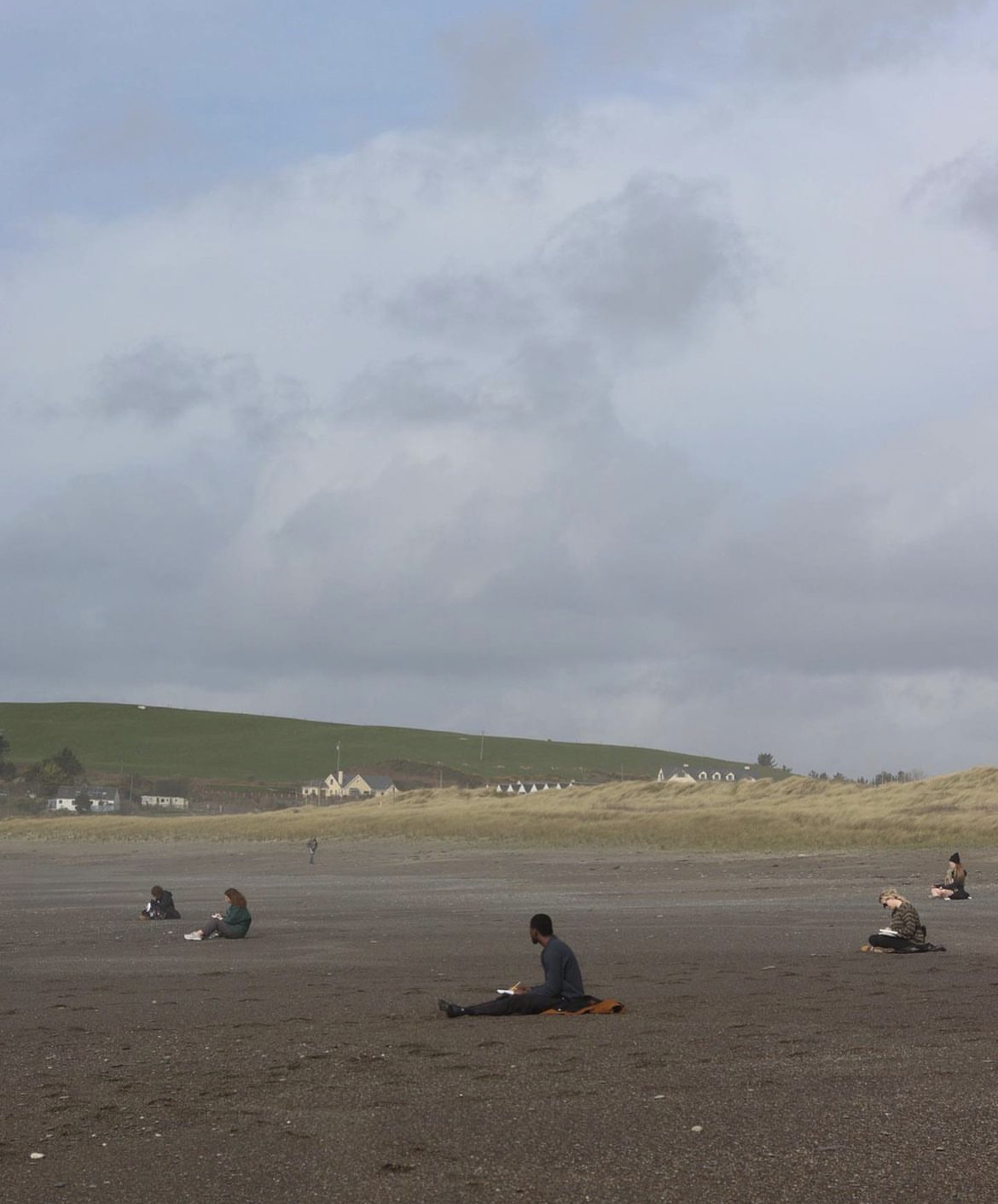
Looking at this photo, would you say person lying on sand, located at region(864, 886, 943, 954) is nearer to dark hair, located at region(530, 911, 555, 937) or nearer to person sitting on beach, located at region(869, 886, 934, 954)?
person sitting on beach, located at region(869, 886, 934, 954)

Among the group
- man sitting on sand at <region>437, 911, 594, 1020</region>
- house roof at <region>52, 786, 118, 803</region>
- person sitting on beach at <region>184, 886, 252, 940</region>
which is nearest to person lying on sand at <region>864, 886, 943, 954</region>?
man sitting on sand at <region>437, 911, 594, 1020</region>

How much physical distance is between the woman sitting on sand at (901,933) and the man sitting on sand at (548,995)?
21.4ft

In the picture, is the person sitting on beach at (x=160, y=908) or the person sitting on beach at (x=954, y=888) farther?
the person sitting on beach at (x=954, y=888)

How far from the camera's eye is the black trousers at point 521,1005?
14750 millimetres

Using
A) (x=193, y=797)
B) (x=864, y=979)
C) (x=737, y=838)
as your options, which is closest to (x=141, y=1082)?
(x=864, y=979)

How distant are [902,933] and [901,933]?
0.5 inches

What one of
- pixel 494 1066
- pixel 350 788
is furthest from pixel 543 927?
pixel 350 788

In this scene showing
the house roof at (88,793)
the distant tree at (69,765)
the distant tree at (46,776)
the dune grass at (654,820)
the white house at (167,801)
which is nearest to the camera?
the dune grass at (654,820)

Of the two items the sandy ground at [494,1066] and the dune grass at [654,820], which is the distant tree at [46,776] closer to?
the dune grass at [654,820]

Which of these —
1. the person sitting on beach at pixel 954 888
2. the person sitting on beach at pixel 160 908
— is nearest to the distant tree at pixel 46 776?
the person sitting on beach at pixel 160 908

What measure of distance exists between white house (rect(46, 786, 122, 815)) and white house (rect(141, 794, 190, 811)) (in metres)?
3.19

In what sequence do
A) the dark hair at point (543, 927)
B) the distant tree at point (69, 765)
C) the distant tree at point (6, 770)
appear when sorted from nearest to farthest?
the dark hair at point (543, 927), the distant tree at point (6, 770), the distant tree at point (69, 765)

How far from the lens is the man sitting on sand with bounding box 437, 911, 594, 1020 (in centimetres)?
1475

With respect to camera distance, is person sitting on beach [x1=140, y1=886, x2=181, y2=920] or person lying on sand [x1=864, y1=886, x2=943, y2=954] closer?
person lying on sand [x1=864, y1=886, x2=943, y2=954]
